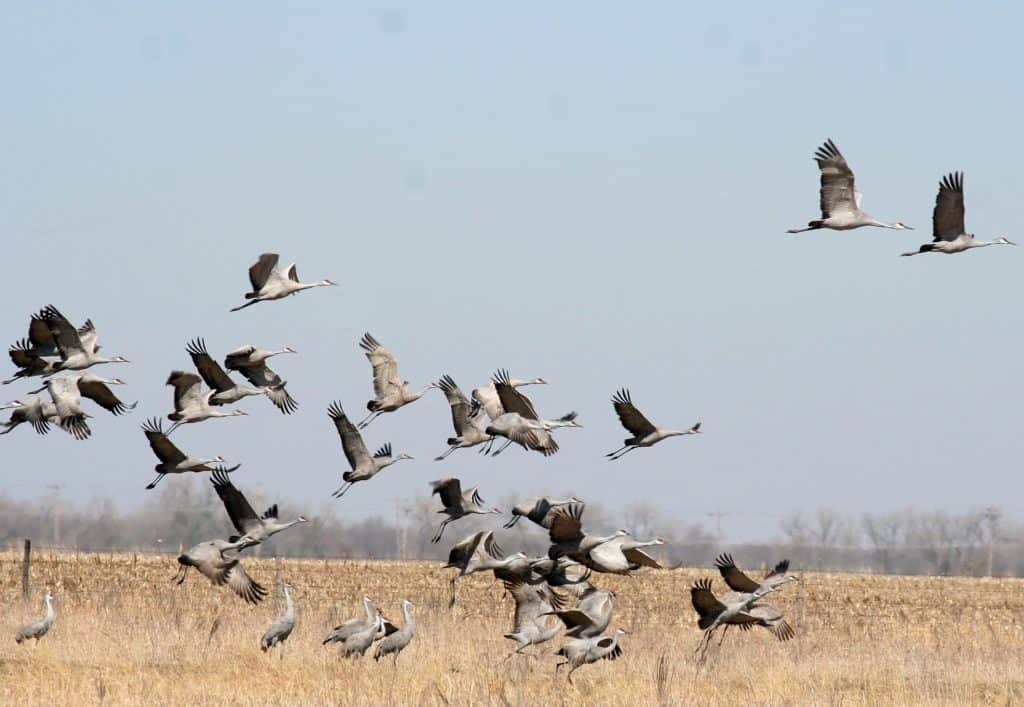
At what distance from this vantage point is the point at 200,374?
16938 mm

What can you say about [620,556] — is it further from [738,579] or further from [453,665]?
[453,665]

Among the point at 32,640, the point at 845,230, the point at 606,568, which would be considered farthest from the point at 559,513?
the point at 32,640

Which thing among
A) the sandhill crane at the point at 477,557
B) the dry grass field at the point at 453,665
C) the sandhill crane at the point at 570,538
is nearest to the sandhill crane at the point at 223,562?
the dry grass field at the point at 453,665

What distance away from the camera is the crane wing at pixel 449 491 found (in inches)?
606

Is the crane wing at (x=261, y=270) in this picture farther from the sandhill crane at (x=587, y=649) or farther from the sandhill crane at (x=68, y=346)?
the sandhill crane at (x=587, y=649)

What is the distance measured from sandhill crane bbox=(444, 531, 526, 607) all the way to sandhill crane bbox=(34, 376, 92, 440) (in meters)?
4.67

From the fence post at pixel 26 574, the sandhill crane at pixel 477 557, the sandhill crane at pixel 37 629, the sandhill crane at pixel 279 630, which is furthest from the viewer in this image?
the fence post at pixel 26 574

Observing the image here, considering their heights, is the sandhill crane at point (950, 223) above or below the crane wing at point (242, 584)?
above

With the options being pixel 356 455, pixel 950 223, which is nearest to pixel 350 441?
pixel 356 455

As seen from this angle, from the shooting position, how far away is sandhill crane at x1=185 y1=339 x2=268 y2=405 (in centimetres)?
1681

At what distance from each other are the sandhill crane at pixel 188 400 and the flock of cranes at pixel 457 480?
0.6 inches

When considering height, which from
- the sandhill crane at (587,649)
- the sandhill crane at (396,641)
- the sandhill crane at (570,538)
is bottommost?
the sandhill crane at (396,641)

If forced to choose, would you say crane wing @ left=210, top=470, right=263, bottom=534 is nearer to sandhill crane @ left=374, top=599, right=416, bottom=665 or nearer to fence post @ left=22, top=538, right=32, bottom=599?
sandhill crane @ left=374, top=599, right=416, bottom=665

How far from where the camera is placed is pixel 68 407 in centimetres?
1691
